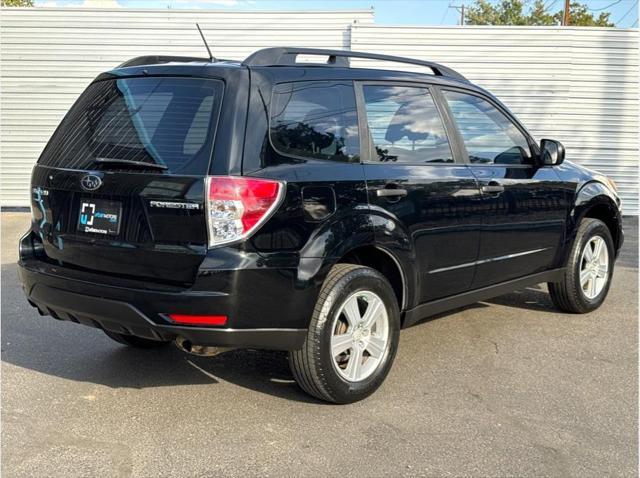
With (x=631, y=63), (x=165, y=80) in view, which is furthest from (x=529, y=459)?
(x=631, y=63)

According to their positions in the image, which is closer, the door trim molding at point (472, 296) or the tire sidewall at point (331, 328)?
the tire sidewall at point (331, 328)

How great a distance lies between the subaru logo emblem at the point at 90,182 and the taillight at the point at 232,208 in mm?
678

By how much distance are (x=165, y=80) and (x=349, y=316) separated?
5.35ft

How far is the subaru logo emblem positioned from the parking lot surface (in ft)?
4.06

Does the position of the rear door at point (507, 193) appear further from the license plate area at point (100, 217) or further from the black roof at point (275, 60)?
the license plate area at point (100, 217)

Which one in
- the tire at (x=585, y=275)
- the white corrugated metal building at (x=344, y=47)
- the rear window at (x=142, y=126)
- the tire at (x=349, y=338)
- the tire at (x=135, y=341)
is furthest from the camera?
the white corrugated metal building at (x=344, y=47)

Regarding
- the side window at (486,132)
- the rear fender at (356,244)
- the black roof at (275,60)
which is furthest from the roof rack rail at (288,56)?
the rear fender at (356,244)

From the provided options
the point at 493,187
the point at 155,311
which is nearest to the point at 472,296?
the point at 493,187

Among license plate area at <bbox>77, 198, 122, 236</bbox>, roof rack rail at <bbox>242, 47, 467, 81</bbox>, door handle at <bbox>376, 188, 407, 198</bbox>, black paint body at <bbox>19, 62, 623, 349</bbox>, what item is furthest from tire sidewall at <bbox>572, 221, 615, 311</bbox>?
license plate area at <bbox>77, 198, 122, 236</bbox>

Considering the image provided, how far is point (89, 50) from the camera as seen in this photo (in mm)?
11844

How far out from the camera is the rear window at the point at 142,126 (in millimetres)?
3334

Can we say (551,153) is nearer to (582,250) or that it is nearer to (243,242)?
(582,250)

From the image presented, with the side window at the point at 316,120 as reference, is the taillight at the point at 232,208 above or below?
below

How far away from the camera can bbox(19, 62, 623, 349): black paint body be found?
3.23 metres
